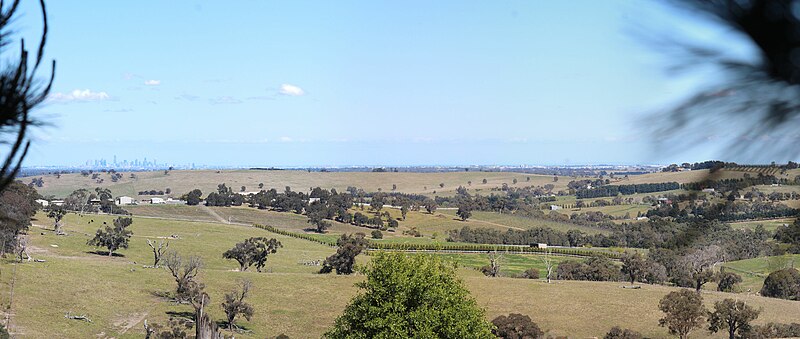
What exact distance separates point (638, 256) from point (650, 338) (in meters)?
26.0

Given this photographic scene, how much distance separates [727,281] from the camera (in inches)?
2665

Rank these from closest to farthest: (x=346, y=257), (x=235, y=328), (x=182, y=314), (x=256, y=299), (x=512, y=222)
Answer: (x=235, y=328), (x=182, y=314), (x=256, y=299), (x=346, y=257), (x=512, y=222)

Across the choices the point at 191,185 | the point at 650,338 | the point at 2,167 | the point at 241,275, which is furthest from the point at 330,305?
the point at 191,185

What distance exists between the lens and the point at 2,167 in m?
4.03

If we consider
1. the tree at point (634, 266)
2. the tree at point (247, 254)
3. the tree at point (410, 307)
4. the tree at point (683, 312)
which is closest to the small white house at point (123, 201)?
the tree at point (247, 254)

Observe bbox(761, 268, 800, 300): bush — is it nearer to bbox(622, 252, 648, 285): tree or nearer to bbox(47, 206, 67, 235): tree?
bbox(622, 252, 648, 285): tree

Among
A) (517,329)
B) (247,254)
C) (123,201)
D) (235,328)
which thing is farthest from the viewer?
(123,201)

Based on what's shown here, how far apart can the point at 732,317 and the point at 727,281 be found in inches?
1110

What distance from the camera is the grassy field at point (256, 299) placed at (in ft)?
143

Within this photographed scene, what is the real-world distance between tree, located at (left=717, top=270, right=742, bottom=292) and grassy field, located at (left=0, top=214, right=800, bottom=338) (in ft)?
22.4

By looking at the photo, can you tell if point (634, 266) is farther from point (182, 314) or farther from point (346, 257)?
point (182, 314)

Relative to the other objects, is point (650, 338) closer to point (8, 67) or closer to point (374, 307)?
point (374, 307)

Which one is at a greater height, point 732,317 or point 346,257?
point 732,317

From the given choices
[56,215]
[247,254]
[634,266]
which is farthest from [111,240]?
[634,266]
